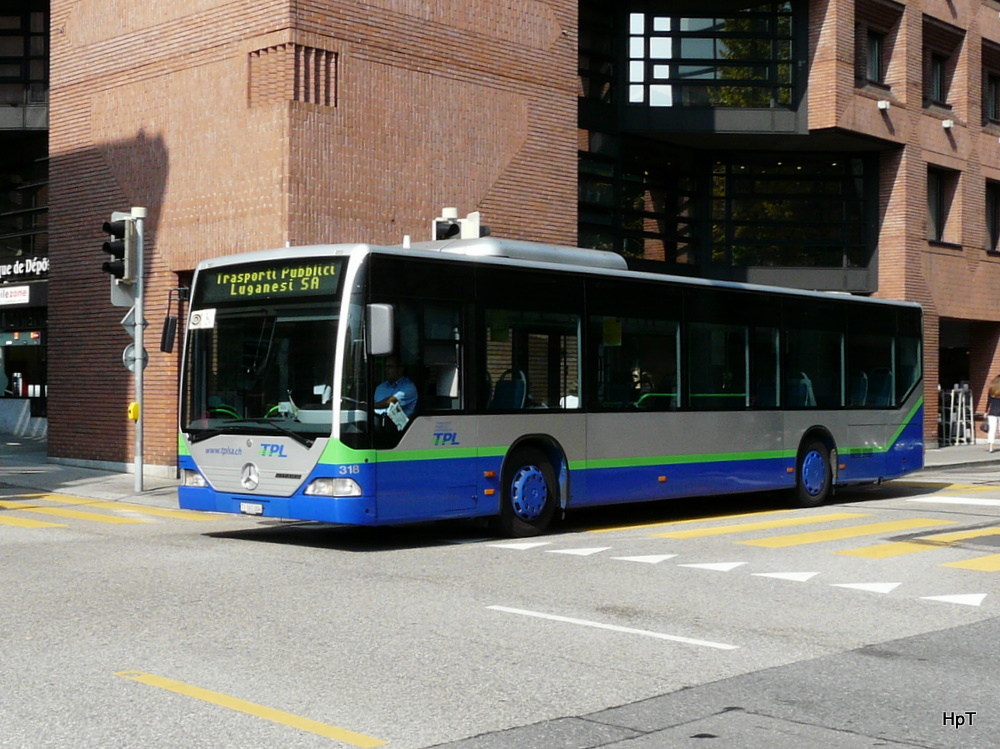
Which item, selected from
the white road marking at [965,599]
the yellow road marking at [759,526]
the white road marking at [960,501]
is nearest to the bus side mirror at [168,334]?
the yellow road marking at [759,526]

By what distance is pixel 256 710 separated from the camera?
6.00 meters

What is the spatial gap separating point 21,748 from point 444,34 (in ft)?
56.8

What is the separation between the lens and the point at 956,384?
3569 cm

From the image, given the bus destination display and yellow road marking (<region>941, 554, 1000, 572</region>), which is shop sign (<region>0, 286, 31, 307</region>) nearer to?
the bus destination display

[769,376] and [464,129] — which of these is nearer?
[769,376]

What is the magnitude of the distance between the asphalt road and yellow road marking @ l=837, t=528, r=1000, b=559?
0.15 ft

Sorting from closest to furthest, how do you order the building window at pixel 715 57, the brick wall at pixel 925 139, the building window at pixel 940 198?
the building window at pixel 715 57, the brick wall at pixel 925 139, the building window at pixel 940 198

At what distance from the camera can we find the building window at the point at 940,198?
107 feet

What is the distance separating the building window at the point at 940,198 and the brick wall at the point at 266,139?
42.4 feet

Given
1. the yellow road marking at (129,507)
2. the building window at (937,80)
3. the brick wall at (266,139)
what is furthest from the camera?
the building window at (937,80)

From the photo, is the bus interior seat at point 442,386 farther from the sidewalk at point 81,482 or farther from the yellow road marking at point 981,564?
the sidewalk at point 81,482

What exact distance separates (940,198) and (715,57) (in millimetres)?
8256

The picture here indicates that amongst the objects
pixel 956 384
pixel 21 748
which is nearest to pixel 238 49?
pixel 21 748

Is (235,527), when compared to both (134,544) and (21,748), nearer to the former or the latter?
(134,544)
